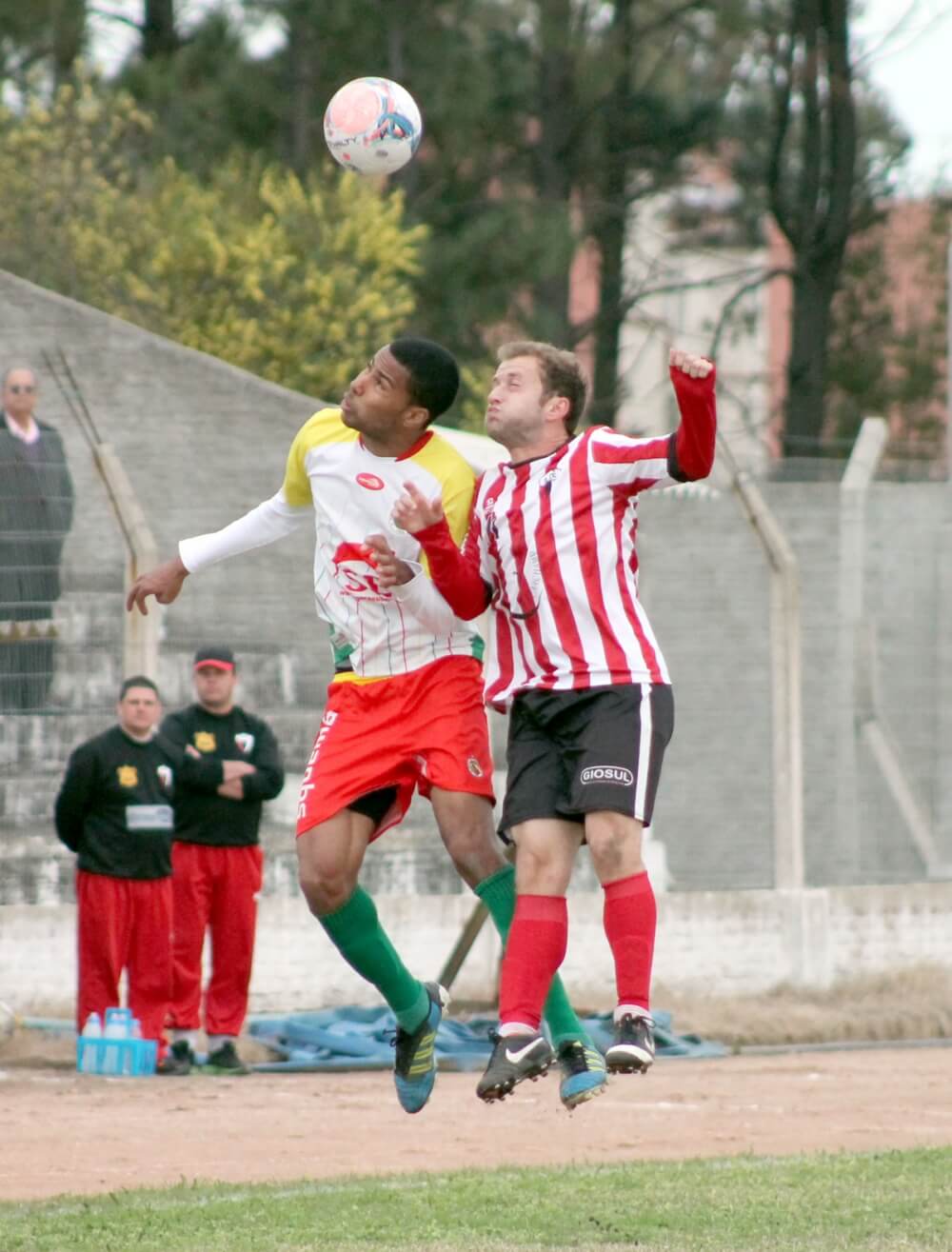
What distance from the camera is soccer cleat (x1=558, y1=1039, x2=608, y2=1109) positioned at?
691 cm

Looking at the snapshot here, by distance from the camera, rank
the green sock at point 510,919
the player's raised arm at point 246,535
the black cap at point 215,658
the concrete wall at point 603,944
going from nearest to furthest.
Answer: the green sock at point 510,919
the player's raised arm at point 246,535
the black cap at point 215,658
the concrete wall at point 603,944

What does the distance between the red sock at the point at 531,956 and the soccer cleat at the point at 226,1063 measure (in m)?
5.93

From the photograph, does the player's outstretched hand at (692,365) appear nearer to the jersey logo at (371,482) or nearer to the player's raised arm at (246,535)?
the jersey logo at (371,482)

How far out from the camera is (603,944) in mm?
15094

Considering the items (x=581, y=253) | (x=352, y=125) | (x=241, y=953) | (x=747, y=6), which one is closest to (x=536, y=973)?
(x=352, y=125)

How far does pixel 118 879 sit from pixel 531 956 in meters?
5.96

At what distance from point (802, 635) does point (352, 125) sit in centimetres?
875

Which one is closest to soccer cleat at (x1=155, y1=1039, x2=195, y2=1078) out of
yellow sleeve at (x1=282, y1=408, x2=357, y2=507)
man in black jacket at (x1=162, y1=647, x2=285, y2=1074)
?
man in black jacket at (x1=162, y1=647, x2=285, y2=1074)

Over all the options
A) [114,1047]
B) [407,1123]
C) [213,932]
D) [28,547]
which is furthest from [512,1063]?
[28,547]

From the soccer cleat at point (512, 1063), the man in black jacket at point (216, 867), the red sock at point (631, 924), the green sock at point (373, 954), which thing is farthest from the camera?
the man in black jacket at point (216, 867)

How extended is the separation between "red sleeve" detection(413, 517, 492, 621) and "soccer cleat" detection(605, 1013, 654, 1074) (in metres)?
1.27

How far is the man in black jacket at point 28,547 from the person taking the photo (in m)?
13.5

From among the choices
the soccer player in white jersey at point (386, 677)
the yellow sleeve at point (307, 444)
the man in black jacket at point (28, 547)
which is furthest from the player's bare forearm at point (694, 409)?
the man in black jacket at point (28, 547)

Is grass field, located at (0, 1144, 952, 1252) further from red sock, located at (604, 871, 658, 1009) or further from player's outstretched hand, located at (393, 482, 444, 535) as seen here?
player's outstretched hand, located at (393, 482, 444, 535)
